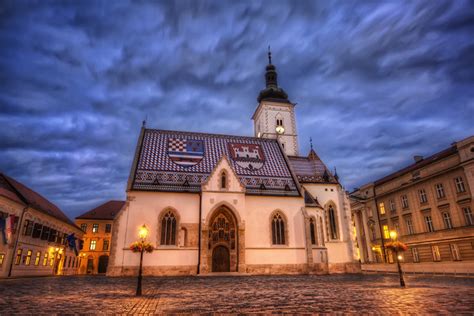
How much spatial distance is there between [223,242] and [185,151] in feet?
38.4

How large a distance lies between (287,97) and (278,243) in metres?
33.2

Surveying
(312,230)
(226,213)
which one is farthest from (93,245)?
(312,230)

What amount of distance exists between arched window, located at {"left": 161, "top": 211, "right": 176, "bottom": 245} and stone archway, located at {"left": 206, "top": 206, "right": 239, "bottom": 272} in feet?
11.4

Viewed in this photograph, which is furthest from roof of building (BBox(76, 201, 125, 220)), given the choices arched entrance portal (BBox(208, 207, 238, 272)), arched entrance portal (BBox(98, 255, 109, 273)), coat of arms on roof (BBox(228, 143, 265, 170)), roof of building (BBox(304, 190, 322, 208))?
roof of building (BBox(304, 190, 322, 208))

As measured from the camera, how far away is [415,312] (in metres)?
8.16

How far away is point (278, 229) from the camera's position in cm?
3131

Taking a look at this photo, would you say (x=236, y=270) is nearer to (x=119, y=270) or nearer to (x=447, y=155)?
(x=119, y=270)

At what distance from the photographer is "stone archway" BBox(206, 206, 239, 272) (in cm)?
2873

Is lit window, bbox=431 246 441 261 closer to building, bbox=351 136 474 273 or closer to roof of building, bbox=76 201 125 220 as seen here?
building, bbox=351 136 474 273

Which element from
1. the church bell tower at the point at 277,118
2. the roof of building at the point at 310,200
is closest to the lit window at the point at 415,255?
the roof of building at the point at 310,200

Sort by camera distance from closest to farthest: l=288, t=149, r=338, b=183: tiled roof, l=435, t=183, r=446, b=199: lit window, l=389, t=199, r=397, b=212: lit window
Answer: l=435, t=183, r=446, b=199: lit window < l=288, t=149, r=338, b=183: tiled roof < l=389, t=199, r=397, b=212: lit window

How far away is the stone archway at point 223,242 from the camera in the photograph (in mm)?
28734

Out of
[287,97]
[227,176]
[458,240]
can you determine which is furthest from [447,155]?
[287,97]

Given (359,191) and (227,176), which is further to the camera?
(359,191)
